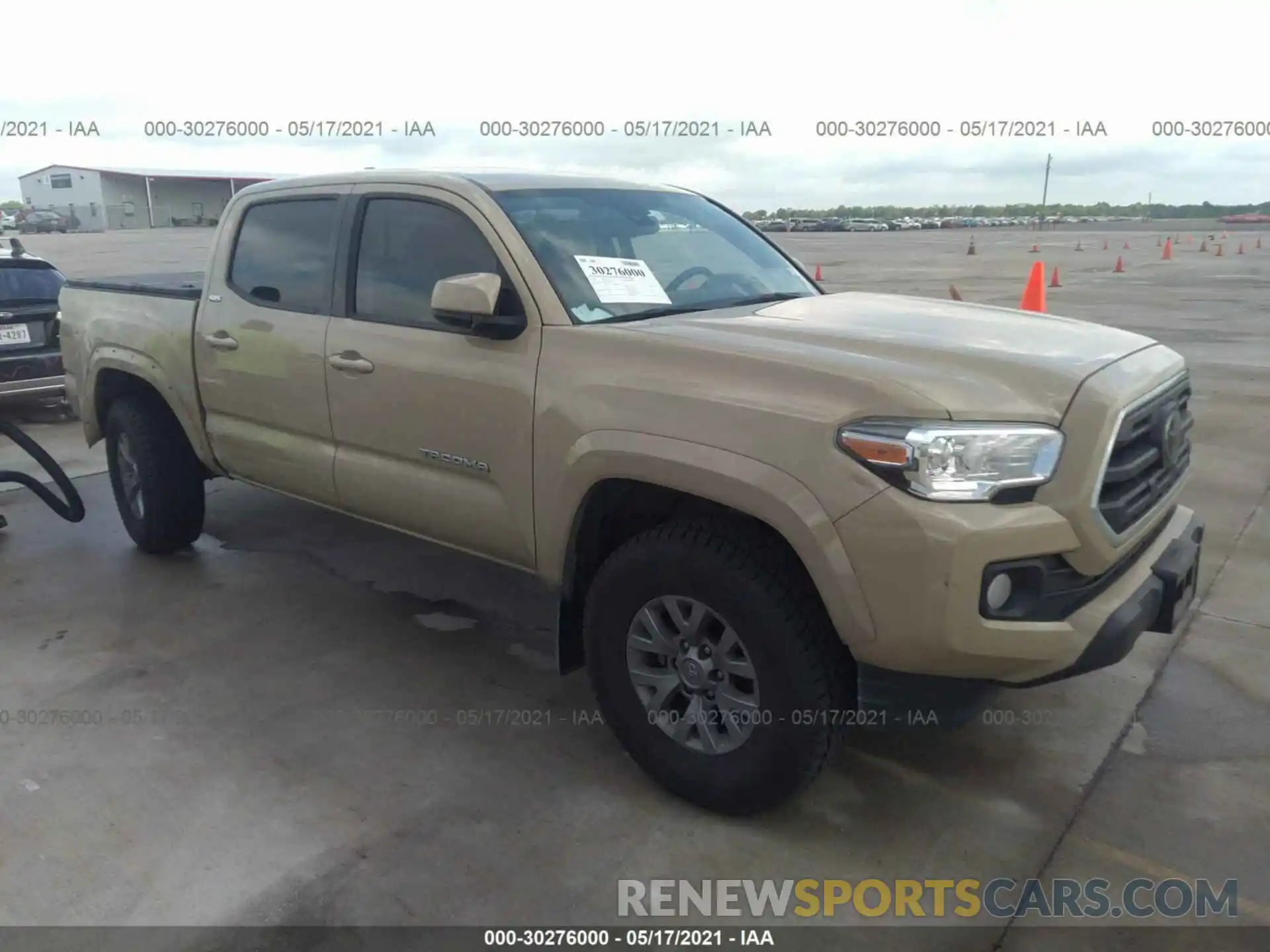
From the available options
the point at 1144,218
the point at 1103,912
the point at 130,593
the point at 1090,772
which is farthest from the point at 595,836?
the point at 1144,218

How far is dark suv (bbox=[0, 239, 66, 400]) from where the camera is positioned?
302 inches

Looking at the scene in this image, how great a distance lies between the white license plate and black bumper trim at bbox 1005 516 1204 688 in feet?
25.9

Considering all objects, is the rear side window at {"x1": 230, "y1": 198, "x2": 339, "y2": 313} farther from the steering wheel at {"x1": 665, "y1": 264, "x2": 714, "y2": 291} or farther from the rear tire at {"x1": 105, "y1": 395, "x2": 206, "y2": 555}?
the steering wheel at {"x1": 665, "y1": 264, "x2": 714, "y2": 291}

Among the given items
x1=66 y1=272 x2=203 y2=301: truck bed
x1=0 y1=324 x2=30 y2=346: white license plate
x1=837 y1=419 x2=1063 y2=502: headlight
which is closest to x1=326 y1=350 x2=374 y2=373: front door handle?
x1=66 y1=272 x2=203 y2=301: truck bed

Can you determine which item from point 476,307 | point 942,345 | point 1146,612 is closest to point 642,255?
point 476,307

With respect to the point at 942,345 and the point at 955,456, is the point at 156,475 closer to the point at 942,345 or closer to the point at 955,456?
the point at 942,345

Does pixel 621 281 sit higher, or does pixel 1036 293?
pixel 621 281

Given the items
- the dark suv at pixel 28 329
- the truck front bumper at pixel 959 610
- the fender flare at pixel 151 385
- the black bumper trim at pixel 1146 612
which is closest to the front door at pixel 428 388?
the fender flare at pixel 151 385

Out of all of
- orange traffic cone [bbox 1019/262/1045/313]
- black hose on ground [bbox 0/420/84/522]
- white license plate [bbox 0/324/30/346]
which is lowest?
black hose on ground [bbox 0/420/84/522]

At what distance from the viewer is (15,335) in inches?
303

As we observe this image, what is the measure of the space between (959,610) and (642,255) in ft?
6.08

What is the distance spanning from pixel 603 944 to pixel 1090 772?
167cm

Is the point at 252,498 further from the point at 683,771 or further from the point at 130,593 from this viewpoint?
the point at 683,771

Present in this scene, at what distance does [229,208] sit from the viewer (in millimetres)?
4625
